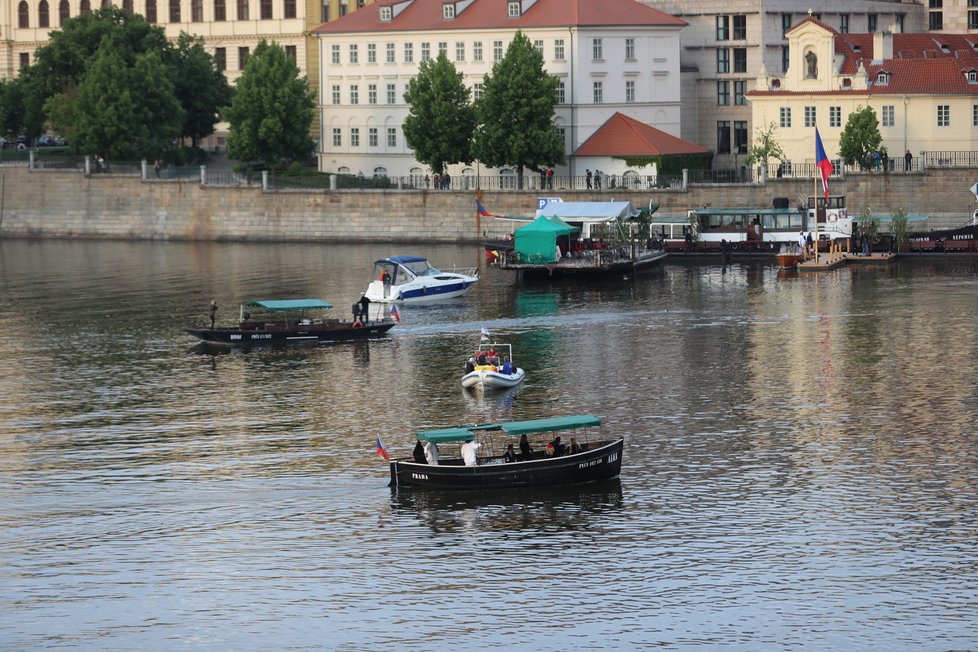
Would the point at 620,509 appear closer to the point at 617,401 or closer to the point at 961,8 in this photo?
the point at 617,401

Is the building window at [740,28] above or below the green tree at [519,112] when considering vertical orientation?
above

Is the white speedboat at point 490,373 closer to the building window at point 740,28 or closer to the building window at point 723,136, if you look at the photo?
the building window at point 723,136

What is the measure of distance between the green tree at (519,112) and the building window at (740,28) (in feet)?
82.3

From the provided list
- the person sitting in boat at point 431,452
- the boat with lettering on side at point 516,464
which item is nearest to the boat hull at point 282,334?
the boat with lettering on side at point 516,464

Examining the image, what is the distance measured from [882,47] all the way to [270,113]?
5058 centimetres

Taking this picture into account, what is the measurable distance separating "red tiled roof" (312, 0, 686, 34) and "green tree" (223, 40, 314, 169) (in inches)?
282

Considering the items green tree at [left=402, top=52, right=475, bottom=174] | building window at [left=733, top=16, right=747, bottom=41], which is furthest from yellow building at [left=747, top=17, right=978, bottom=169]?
green tree at [left=402, top=52, right=475, bottom=174]

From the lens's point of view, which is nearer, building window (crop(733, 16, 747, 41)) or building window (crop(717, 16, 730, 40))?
building window (crop(733, 16, 747, 41))

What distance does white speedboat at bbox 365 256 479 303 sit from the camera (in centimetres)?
11112

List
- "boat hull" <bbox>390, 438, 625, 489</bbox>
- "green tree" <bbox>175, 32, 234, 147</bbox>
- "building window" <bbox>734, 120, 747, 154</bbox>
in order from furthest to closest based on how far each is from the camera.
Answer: "green tree" <bbox>175, 32, 234, 147</bbox> < "building window" <bbox>734, 120, 747, 154</bbox> < "boat hull" <bbox>390, 438, 625, 489</bbox>

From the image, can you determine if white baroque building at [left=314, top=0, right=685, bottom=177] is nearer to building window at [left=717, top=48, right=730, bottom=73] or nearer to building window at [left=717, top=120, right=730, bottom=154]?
building window at [left=717, top=120, right=730, bottom=154]

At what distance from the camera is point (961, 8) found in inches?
6767

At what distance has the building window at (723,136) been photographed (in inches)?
6437

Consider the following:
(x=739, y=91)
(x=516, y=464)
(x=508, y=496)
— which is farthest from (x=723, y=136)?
(x=508, y=496)
